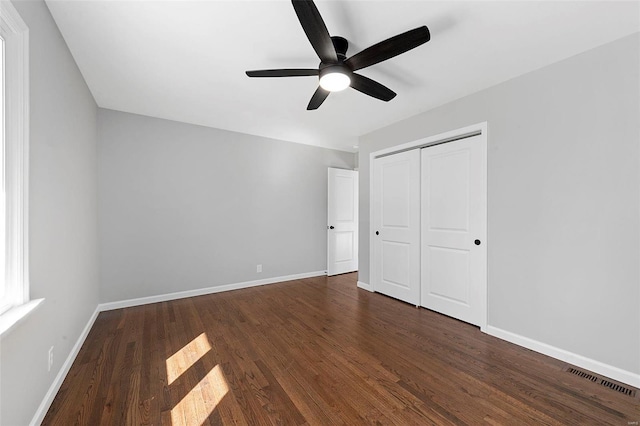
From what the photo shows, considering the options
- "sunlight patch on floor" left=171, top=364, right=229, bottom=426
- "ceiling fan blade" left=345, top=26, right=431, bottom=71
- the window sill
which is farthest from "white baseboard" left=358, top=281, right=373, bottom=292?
the window sill

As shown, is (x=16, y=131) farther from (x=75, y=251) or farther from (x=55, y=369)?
(x=55, y=369)

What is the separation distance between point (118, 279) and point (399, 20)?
4100mm

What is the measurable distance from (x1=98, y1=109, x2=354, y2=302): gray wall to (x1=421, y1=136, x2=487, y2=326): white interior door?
2258 mm

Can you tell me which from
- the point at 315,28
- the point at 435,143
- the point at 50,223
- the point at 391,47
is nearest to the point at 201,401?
the point at 50,223

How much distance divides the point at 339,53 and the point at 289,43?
40 cm

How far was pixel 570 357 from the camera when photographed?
2.13 meters

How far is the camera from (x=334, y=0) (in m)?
1.58

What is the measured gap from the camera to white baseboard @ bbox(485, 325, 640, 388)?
6.12ft

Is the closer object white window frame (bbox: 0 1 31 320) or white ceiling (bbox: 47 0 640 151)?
white window frame (bbox: 0 1 31 320)

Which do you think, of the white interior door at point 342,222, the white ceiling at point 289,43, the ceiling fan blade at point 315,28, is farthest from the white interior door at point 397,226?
the ceiling fan blade at point 315,28

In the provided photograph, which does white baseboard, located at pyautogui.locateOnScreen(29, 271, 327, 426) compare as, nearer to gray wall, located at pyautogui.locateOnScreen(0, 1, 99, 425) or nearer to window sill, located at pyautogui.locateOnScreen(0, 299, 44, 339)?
gray wall, located at pyautogui.locateOnScreen(0, 1, 99, 425)

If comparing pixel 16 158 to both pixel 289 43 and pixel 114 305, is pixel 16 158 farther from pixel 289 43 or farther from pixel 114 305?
pixel 114 305

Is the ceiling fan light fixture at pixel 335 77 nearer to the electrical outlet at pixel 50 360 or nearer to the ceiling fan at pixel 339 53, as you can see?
the ceiling fan at pixel 339 53

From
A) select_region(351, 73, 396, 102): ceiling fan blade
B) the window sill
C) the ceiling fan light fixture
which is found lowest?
the window sill
